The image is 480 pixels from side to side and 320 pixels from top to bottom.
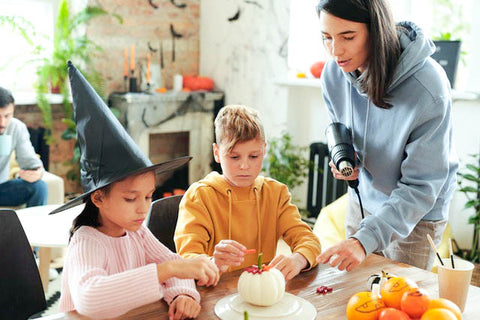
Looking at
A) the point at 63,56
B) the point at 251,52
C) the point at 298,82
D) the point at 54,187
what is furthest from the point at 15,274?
the point at 251,52

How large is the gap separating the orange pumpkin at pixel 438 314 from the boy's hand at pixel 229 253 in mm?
481

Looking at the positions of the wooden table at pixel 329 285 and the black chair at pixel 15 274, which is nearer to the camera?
the wooden table at pixel 329 285

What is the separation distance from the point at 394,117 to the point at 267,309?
2.33ft

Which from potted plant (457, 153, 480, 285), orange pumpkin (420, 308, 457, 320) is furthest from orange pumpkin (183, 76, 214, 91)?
orange pumpkin (420, 308, 457, 320)

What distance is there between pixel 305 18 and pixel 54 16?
80.6 inches

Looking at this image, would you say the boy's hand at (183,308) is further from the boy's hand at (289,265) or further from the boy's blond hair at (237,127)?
the boy's blond hair at (237,127)

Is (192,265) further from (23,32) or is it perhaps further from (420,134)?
(23,32)

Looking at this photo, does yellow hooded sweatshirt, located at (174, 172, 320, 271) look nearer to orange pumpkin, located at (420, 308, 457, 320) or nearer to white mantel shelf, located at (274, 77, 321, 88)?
orange pumpkin, located at (420, 308, 457, 320)

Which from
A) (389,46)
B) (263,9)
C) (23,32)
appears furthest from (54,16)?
(389,46)

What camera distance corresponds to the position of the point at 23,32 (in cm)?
442

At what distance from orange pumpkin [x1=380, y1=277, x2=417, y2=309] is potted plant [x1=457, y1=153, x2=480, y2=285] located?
2.09 metres

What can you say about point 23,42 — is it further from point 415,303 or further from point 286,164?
point 415,303

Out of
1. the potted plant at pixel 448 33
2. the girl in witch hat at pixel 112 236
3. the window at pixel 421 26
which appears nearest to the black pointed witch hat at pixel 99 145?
the girl in witch hat at pixel 112 236

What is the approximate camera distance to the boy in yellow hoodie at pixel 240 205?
174 cm
